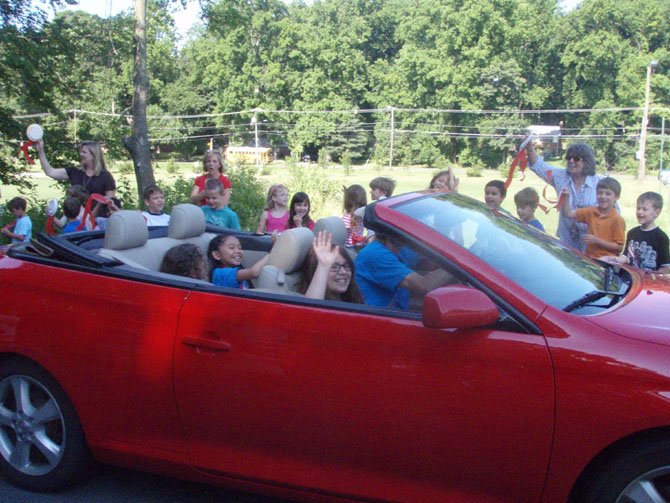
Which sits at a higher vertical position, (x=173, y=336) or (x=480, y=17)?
(x=480, y=17)

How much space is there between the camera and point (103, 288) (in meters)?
3.41

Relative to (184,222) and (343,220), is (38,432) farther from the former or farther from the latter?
(343,220)

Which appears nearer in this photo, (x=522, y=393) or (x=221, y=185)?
(x=522, y=393)

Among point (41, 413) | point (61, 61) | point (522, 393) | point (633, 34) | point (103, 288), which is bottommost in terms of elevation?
point (41, 413)

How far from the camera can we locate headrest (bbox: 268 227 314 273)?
12.9 ft

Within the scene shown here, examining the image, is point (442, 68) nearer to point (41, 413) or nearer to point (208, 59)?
point (208, 59)

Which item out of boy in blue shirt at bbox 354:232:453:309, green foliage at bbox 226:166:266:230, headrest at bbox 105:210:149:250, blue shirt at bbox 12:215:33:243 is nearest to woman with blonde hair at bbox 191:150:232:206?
blue shirt at bbox 12:215:33:243

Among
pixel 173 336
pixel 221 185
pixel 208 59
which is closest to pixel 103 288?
pixel 173 336

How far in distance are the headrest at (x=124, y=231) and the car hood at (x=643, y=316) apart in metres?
2.62

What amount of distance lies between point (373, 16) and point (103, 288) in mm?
75099

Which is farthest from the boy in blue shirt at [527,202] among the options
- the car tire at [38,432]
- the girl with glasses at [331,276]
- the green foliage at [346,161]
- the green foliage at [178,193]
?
the green foliage at [346,161]

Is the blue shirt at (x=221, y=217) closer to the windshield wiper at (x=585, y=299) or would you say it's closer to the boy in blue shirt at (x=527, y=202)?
the boy in blue shirt at (x=527, y=202)

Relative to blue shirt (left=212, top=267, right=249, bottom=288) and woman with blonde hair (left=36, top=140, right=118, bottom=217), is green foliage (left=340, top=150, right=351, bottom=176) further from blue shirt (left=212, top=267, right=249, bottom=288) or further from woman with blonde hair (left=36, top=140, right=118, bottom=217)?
blue shirt (left=212, top=267, right=249, bottom=288)

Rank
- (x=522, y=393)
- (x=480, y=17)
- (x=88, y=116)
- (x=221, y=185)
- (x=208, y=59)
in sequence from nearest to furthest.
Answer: (x=522, y=393)
(x=221, y=185)
(x=88, y=116)
(x=480, y=17)
(x=208, y=59)
